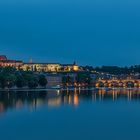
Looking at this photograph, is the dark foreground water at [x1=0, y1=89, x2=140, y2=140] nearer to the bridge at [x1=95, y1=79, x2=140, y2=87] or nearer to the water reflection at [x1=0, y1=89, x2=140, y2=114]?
the water reflection at [x1=0, y1=89, x2=140, y2=114]

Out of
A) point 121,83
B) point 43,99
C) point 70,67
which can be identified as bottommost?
point 121,83

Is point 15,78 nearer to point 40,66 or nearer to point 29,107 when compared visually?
point 29,107

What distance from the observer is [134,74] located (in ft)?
318

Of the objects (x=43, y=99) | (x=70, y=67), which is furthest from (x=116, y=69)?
(x=43, y=99)

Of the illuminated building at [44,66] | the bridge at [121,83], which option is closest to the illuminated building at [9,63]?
the illuminated building at [44,66]

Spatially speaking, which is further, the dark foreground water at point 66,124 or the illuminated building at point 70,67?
the illuminated building at point 70,67

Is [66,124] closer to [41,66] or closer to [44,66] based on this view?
[44,66]

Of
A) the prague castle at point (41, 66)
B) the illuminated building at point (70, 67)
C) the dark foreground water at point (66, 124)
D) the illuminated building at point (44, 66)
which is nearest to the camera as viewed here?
the dark foreground water at point (66, 124)

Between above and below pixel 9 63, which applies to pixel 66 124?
below

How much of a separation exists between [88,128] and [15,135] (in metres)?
2.38

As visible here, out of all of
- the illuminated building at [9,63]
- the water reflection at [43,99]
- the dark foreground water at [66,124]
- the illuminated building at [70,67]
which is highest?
the illuminated building at [9,63]

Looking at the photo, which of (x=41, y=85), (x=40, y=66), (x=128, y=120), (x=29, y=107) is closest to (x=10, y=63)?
(x=40, y=66)

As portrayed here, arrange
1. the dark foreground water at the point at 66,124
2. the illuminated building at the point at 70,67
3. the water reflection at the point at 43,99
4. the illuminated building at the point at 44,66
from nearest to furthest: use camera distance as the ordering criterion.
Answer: the dark foreground water at the point at 66,124, the water reflection at the point at 43,99, the illuminated building at the point at 44,66, the illuminated building at the point at 70,67

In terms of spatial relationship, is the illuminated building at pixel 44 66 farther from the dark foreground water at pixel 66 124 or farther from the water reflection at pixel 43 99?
the dark foreground water at pixel 66 124
